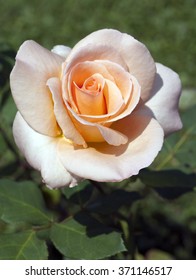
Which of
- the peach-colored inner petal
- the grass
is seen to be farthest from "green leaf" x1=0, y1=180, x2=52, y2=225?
the grass

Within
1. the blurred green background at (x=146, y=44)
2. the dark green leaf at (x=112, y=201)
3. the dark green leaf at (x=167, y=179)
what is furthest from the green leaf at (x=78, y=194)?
the blurred green background at (x=146, y=44)

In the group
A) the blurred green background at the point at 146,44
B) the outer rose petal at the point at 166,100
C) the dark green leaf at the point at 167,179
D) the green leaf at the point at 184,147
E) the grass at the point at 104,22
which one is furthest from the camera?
the grass at the point at 104,22

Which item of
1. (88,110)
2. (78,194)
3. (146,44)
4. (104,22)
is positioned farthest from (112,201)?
(104,22)

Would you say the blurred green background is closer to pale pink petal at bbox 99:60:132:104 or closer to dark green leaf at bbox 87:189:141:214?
dark green leaf at bbox 87:189:141:214

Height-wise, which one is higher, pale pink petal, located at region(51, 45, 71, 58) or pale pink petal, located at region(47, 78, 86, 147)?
pale pink petal, located at region(51, 45, 71, 58)

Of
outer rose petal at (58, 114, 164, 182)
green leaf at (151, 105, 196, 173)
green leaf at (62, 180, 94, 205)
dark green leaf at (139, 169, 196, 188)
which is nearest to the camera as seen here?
outer rose petal at (58, 114, 164, 182)

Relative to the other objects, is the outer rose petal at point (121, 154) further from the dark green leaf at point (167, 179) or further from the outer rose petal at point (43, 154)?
the dark green leaf at point (167, 179)
